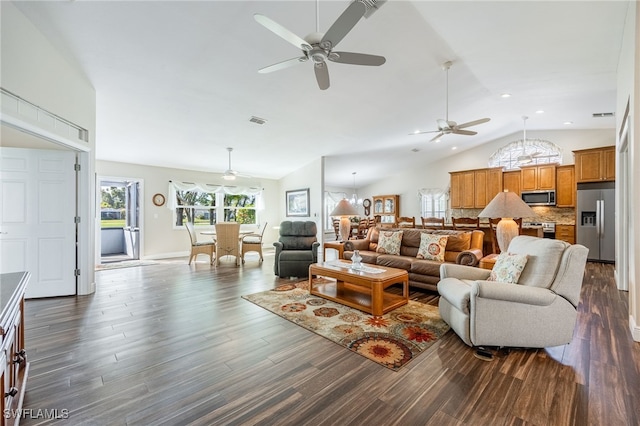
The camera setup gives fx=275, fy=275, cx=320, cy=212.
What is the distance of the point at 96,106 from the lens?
4.16m

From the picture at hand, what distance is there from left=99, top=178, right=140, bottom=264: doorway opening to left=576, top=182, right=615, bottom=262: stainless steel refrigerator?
1034 centimetres

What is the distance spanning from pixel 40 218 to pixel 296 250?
364 cm

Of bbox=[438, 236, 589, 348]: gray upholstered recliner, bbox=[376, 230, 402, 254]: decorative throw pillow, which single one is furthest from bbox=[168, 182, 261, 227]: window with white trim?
bbox=[438, 236, 589, 348]: gray upholstered recliner

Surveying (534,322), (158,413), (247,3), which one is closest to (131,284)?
(158,413)

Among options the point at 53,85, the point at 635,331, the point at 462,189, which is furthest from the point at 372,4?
the point at 462,189

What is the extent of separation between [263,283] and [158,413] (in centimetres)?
290

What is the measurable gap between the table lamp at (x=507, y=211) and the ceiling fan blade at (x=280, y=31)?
295cm

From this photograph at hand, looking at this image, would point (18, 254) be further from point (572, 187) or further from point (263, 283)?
point (572, 187)

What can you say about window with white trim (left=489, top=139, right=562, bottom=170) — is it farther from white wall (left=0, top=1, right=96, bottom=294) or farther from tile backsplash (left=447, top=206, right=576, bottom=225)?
white wall (left=0, top=1, right=96, bottom=294)

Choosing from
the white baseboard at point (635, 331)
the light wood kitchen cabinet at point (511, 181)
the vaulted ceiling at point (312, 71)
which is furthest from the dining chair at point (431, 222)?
the white baseboard at point (635, 331)

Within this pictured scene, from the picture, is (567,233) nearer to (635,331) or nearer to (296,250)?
(635,331)

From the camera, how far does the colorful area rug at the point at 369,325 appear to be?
2303mm

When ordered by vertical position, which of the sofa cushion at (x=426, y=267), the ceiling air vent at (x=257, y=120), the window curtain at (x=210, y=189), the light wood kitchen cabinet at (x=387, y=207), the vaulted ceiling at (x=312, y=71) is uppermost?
the vaulted ceiling at (x=312, y=71)

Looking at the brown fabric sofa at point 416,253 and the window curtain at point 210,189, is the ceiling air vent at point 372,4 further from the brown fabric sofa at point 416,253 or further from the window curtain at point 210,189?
the window curtain at point 210,189
